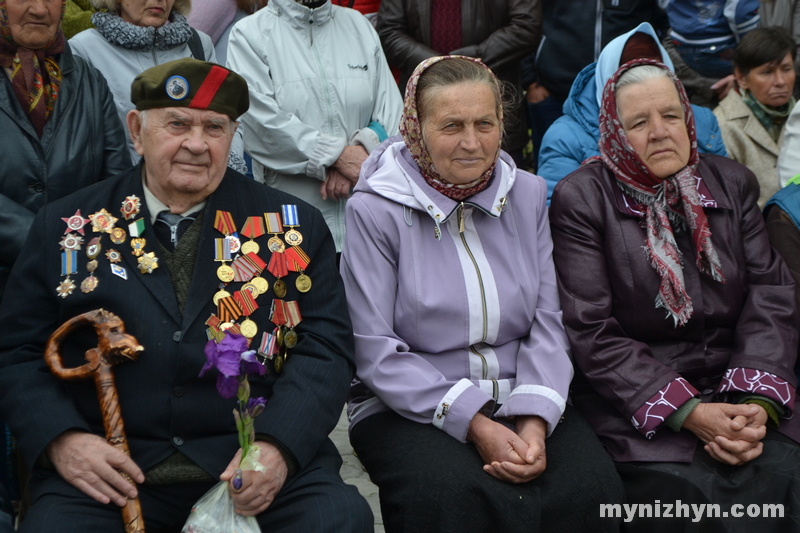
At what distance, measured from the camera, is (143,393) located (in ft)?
9.45

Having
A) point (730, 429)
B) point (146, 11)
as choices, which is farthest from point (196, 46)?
point (730, 429)

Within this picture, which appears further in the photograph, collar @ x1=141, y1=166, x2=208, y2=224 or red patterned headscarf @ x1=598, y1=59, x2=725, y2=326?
red patterned headscarf @ x1=598, y1=59, x2=725, y2=326

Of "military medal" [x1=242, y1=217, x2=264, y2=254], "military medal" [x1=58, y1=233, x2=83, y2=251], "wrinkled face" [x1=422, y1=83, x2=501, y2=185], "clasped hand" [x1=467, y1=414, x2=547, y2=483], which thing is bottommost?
"clasped hand" [x1=467, y1=414, x2=547, y2=483]

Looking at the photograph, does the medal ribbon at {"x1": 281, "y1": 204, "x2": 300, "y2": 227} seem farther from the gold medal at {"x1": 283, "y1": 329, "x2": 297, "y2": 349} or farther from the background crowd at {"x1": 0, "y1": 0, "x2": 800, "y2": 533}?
the gold medal at {"x1": 283, "y1": 329, "x2": 297, "y2": 349}

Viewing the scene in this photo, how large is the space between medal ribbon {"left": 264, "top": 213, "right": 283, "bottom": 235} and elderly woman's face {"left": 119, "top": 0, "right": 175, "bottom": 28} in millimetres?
1527

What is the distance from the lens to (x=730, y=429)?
3.13 meters

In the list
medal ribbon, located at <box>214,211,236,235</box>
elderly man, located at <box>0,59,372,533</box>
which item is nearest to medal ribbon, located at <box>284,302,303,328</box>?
elderly man, located at <box>0,59,372,533</box>

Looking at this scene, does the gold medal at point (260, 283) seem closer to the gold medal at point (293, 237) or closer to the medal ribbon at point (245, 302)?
the medal ribbon at point (245, 302)

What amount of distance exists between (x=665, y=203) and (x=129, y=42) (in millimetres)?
2461

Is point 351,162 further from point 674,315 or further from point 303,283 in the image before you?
point 674,315

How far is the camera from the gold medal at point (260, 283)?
303 centimetres

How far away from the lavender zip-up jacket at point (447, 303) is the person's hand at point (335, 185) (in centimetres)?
96

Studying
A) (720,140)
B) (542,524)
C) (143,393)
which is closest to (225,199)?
(143,393)

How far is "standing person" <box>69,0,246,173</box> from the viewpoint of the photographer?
13.4ft
